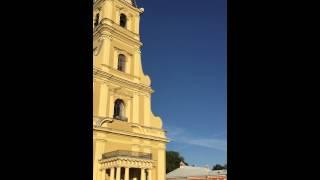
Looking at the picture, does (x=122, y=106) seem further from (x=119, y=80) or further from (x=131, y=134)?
(x=131, y=134)

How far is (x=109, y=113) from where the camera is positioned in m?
22.3

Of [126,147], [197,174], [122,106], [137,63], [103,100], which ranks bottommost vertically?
[197,174]

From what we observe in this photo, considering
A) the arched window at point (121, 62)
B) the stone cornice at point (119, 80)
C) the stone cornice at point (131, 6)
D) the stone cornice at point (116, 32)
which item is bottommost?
the stone cornice at point (119, 80)

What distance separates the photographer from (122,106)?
23.9 metres

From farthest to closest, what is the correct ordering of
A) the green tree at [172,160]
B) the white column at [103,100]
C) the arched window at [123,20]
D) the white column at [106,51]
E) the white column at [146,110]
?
the green tree at [172,160] → the arched window at [123,20] → the white column at [146,110] → the white column at [106,51] → the white column at [103,100]

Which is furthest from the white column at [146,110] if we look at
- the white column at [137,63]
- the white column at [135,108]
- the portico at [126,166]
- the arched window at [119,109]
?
the portico at [126,166]

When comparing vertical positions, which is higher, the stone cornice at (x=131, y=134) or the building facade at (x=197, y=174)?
the stone cornice at (x=131, y=134)

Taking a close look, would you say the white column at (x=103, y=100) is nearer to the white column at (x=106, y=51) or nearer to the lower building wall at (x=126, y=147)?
the lower building wall at (x=126, y=147)

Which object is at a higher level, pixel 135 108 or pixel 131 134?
pixel 135 108

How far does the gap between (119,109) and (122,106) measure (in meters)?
0.30

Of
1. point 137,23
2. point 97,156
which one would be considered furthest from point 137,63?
point 97,156

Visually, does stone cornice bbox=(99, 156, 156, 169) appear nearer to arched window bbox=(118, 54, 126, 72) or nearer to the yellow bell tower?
the yellow bell tower

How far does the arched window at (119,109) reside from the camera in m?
23.4
